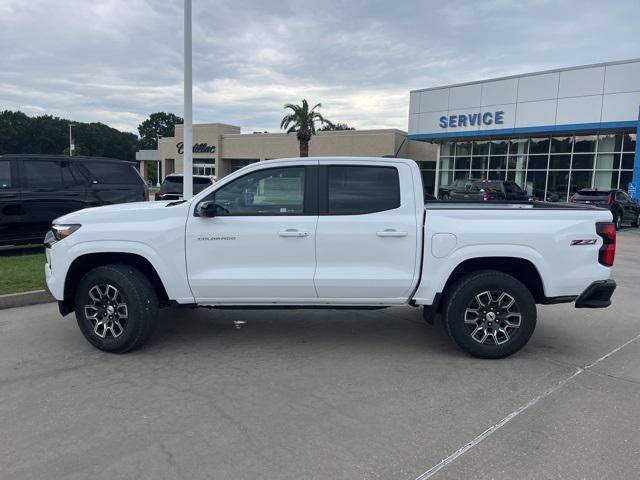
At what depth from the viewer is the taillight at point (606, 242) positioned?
4.77 metres

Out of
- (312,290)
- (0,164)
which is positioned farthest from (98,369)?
(0,164)

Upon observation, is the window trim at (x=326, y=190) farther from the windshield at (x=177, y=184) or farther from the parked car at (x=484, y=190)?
the parked car at (x=484, y=190)

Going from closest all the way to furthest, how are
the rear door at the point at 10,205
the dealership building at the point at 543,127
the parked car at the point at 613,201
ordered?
the rear door at the point at 10,205, the parked car at the point at 613,201, the dealership building at the point at 543,127

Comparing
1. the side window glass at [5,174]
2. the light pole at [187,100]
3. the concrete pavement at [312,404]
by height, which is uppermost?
the light pole at [187,100]

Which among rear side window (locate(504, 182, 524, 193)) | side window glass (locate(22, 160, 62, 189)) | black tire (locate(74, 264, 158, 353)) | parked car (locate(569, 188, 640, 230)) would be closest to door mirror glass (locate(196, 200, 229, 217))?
black tire (locate(74, 264, 158, 353))

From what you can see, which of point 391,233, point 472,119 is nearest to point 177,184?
point 391,233

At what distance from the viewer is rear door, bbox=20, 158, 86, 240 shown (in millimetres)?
9547

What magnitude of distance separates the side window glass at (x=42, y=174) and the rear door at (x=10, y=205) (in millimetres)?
192

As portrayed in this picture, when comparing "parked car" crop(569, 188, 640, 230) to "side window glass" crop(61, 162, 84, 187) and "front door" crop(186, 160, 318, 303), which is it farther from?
"front door" crop(186, 160, 318, 303)

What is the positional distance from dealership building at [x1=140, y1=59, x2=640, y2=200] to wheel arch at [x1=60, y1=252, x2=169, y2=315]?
2575cm

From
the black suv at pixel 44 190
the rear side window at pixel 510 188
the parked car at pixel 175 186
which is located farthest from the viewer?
the rear side window at pixel 510 188

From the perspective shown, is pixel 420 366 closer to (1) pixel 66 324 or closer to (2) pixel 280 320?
(2) pixel 280 320

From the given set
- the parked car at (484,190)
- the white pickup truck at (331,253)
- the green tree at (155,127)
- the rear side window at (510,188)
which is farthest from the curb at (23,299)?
the green tree at (155,127)

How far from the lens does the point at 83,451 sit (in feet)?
10.5
